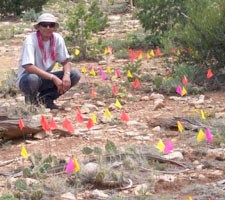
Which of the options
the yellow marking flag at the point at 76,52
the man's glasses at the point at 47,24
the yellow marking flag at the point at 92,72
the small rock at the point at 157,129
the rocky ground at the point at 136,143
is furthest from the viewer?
the yellow marking flag at the point at 76,52

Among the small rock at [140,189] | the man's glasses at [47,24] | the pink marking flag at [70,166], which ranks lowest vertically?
the small rock at [140,189]

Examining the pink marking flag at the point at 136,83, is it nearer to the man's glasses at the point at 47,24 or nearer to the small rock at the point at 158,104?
the small rock at the point at 158,104

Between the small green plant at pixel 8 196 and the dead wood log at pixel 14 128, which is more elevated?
the small green plant at pixel 8 196

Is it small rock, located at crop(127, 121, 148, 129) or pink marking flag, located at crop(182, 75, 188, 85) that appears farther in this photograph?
pink marking flag, located at crop(182, 75, 188, 85)

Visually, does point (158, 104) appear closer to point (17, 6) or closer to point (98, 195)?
point (98, 195)

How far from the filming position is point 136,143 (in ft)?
15.8

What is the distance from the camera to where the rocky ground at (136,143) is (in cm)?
382

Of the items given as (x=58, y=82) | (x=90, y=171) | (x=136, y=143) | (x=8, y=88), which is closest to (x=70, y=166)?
(x=90, y=171)

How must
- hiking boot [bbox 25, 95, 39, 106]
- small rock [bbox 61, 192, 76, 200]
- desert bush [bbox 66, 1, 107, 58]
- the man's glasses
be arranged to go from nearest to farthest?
small rock [bbox 61, 192, 76, 200], the man's glasses, hiking boot [bbox 25, 95, 39, 106], desert bush [bbox 66, 1, 107, 58]

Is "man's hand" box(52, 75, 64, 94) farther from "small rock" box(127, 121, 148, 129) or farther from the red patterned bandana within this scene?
"small rock" box(127, 121, 148, 129)

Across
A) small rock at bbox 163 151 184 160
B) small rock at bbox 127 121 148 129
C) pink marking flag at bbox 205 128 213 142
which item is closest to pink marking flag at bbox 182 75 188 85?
small rock at bbox 127 121 148 129

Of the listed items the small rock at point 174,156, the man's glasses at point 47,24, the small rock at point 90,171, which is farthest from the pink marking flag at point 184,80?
the small rock at point 90,171

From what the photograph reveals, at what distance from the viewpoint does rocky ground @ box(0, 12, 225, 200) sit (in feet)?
12.5

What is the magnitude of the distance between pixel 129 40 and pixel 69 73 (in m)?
3.79
